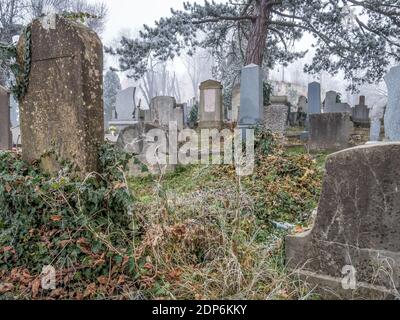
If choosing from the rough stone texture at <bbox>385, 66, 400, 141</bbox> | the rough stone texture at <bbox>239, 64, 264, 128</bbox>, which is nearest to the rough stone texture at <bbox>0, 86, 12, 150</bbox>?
the rough stone texture at <bbox>239, 64, 264, 128</bbox>

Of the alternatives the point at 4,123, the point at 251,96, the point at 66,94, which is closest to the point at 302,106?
the point at 251,96

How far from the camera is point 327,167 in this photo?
2.71m

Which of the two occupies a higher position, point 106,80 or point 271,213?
point 106,80

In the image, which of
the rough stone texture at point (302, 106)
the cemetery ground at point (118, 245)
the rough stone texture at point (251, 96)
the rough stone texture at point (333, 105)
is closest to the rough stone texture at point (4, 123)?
the cemetery ground at point (118, 245)

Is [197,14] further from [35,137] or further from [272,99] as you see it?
[35,137]

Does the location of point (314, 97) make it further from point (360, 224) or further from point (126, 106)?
point (360, 224)

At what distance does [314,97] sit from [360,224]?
12631mm

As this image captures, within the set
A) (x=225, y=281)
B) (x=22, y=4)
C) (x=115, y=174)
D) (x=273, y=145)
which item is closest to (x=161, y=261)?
(x=225, y=281)

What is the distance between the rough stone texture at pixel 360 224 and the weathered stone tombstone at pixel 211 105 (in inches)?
363

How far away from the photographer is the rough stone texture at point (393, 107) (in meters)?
7.40

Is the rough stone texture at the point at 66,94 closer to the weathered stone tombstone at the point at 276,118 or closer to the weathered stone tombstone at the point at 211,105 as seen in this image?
the weathered stone tombstone at the point at 276,118

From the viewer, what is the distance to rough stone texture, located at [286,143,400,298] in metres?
2.48

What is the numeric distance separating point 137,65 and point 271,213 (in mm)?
11146

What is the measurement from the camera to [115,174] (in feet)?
11.2
